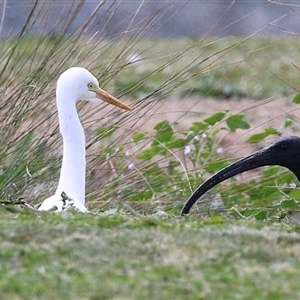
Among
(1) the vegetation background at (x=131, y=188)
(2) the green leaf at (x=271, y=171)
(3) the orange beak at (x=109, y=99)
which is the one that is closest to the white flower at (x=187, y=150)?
(1) the vegetation background at (x=131, y=188)

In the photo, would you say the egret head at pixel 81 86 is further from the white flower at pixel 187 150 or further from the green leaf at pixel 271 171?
the green leaf at pixel 271 171

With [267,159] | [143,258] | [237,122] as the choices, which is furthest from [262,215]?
[143,258]

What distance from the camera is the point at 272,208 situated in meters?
6.98

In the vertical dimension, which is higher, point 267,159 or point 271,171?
point 267,159

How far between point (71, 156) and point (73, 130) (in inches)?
6.7

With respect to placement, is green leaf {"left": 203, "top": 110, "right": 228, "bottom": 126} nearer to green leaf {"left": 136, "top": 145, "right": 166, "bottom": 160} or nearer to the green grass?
green leaf {"left": 136, "top": 145, "right": 166, "bottom": 160}

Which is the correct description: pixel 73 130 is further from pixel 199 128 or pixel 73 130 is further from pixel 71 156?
pixel 199 128

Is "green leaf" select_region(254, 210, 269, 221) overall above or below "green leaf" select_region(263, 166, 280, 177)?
above

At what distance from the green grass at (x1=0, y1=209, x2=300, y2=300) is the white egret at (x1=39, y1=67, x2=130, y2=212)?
108 centimetres

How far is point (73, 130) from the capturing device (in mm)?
6387

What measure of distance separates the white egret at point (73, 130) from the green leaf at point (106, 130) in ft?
0.87

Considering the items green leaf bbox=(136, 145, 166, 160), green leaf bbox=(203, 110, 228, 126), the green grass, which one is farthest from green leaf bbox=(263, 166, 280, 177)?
the green grass

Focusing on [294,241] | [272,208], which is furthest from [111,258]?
[272,208]

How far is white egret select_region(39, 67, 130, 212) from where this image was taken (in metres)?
6.18
